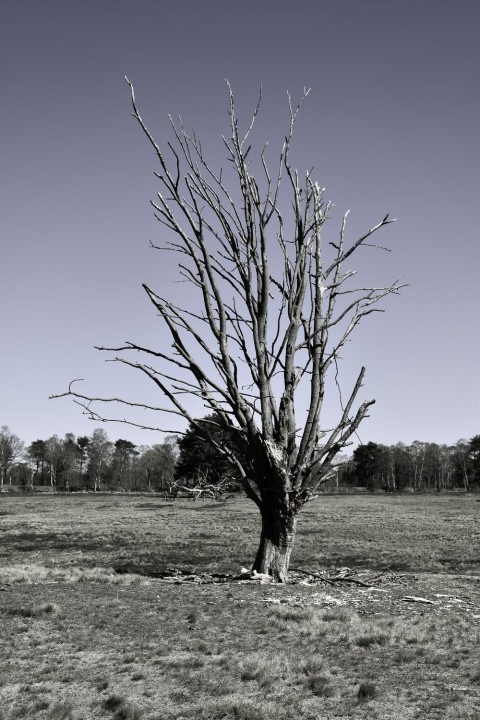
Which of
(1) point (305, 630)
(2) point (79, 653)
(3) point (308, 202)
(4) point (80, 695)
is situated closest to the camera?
(4) point (80, 695)

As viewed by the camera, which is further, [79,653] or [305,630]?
[305,630]

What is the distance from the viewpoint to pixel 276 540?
10.5 metres

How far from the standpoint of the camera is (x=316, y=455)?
35.2ft

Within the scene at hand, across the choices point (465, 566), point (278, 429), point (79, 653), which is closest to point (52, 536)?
point (465, 566)

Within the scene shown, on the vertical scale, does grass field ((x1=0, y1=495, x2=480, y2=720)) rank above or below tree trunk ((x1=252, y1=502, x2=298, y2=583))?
below

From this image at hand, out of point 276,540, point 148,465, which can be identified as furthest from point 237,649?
point 148,465

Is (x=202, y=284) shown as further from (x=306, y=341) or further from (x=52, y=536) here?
(x=52, y=536)

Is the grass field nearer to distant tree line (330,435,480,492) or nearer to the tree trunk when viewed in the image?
the tree trunk

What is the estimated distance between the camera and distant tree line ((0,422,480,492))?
335ft

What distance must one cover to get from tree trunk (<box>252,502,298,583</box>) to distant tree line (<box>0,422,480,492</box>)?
8813cm

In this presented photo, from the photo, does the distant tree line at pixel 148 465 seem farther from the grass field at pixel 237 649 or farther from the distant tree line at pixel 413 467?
the grass field at pixel 237 649

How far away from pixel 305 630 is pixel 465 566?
1337cm

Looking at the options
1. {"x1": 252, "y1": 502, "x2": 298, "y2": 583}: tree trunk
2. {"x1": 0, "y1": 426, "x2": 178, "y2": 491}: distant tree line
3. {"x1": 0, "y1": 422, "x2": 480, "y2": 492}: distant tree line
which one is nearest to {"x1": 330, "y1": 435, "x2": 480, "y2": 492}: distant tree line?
{"x1": 0, "y1": 422, "x2": 480, "y2": 492}: distant tree line

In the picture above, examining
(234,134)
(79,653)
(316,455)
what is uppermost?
(234,134)
